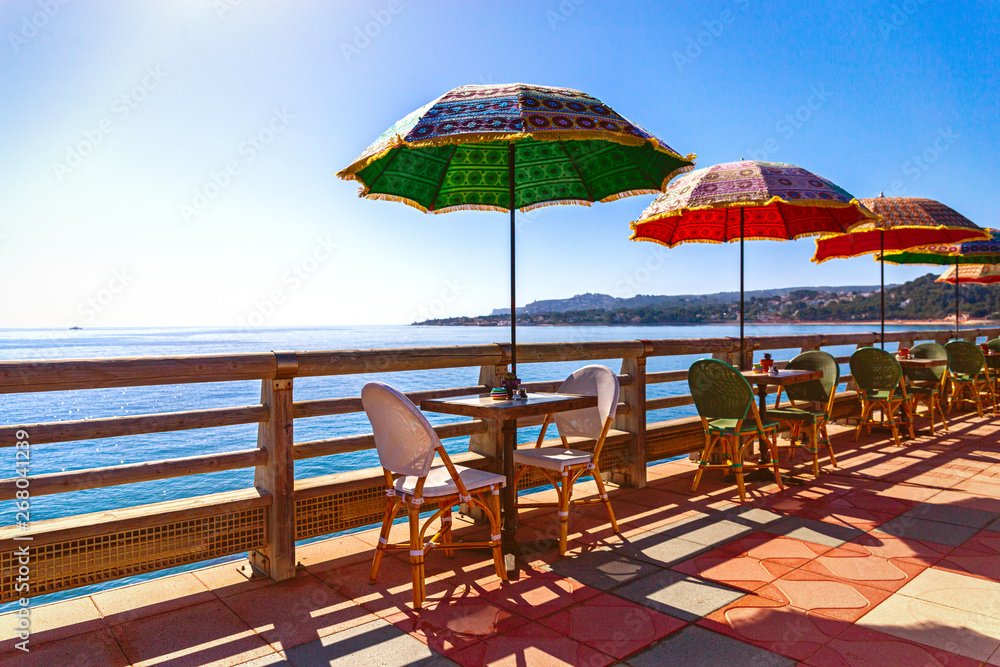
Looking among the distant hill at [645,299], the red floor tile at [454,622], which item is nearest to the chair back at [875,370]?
the red floor tile at [454,622]

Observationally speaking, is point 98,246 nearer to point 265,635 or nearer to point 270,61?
point 270,61

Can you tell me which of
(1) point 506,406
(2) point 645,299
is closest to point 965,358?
(1) point 506,406

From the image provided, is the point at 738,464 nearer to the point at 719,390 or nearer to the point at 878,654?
the point at 719,390

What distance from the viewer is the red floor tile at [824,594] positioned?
2443 mm

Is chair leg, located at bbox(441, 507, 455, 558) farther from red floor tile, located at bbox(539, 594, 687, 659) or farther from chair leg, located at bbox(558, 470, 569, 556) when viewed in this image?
red floor tile, located at bbox(539, 594, 687, 659)

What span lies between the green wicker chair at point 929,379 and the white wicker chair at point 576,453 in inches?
194

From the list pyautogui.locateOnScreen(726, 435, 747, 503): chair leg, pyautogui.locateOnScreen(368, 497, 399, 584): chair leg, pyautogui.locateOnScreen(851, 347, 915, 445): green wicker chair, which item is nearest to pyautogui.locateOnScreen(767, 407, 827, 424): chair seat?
pyautogui.locateOnScreen(726, 435, 747, 503): chair leg

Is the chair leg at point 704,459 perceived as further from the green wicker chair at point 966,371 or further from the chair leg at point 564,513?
the green wicker chair at point 966,371

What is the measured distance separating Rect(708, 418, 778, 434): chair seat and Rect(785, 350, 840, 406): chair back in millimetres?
1058

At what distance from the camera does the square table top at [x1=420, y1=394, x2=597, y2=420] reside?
2.76 meters

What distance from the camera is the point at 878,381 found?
6.01m

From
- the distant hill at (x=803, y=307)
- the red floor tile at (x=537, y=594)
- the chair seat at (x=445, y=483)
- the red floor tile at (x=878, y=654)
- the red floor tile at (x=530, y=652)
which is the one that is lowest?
the red floor tile at (x=537, y=594)

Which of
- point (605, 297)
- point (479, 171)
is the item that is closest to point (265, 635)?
point (479, 171)

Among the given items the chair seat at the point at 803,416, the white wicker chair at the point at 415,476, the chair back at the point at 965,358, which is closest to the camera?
the white wicker chair at the point at 415,476
